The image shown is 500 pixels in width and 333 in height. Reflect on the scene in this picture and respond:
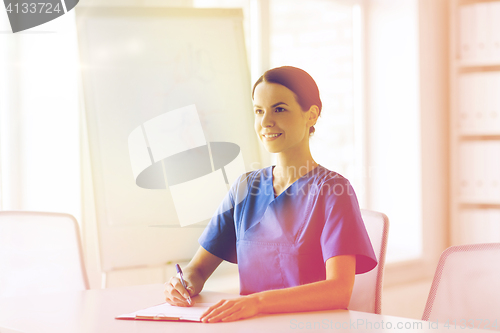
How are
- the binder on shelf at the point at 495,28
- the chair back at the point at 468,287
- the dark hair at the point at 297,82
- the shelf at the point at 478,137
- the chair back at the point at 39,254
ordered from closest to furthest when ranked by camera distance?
1. the chair back at the point at 468,287
2. the dark hair at the point at 297,82
3. the chair back at the point at 39,254
4. the binder on shelf at the point at 495,28
5. the shelf at the point at 478,137

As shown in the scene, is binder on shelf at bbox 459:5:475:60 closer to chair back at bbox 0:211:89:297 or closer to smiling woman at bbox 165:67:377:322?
smiling woman at bbox 165:67:377:322

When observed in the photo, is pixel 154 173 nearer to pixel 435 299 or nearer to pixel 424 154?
pixel 435 299

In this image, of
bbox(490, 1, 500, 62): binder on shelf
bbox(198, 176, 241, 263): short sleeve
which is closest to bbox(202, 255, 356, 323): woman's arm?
bbox(198, 176, 241, 263): short sleeve

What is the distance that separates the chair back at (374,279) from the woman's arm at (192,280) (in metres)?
0.43

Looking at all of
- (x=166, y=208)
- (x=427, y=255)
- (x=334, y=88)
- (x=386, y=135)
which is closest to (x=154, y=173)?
(x=166, y=208)

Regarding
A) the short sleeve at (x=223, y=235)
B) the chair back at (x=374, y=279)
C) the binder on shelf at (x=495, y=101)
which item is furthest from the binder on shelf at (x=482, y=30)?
the short sleeve at (x=223, y=235)

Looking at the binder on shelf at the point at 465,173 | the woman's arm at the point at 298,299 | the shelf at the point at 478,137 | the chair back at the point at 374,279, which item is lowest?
the binder on shelf at the point at 465,173

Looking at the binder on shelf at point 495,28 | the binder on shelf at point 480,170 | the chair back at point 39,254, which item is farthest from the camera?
the binder on shelf at point 480,170

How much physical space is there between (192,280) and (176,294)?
12 centimetres

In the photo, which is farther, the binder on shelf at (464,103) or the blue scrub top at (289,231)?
the binder on shelf at (464,103)

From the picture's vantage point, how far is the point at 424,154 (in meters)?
3.49

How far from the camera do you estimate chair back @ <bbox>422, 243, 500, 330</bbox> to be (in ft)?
4.00

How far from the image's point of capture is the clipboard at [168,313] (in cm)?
112

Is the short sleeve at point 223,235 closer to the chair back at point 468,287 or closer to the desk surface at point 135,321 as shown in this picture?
the desk surface at point 135,321
